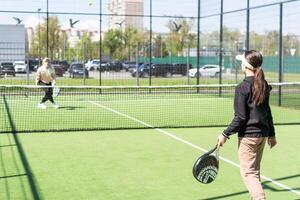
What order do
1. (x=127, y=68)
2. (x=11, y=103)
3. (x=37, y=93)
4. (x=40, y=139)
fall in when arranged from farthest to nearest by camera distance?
(x=127, y=68), (x=37, y=93), (x=11, y=103), (x=40, y=139)

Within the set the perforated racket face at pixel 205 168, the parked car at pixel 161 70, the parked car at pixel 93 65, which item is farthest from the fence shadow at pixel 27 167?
the parked car at pixel 161 70

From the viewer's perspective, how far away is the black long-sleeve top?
5.34m

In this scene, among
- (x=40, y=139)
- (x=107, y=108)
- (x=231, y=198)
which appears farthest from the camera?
(x=107, y=108)

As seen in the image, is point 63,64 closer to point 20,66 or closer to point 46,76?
point 20,66

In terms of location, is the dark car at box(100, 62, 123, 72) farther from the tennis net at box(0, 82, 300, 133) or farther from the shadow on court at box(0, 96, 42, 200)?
the shadow on court at box(0, 96, 42, 200)

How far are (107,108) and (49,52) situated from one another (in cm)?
910

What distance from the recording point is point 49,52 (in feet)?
86.1

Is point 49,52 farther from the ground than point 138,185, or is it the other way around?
point 49,52

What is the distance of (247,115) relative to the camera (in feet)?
17.6

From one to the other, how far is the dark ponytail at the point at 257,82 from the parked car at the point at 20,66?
19811 millimetres

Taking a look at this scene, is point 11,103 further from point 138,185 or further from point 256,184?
→ point 256,184

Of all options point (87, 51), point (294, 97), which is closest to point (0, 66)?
point (87, 51)

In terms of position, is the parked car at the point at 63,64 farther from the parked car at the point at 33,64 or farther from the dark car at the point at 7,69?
the dark car at the point at 7,69

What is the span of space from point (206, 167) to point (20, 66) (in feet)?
65.5
